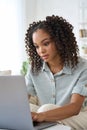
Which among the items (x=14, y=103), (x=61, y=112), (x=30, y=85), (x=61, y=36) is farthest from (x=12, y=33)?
(x=14, y=103)

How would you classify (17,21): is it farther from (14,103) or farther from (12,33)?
(14,103)

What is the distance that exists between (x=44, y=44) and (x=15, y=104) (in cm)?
53

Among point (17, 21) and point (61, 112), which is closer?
point (61, 112)

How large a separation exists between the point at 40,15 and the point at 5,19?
819mm

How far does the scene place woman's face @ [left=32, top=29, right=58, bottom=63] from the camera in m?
1.45

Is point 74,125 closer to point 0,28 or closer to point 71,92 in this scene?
point 71,92

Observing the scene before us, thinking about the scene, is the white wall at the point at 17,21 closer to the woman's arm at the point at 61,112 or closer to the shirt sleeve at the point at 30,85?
the shirt sleeve at the point at 30,85

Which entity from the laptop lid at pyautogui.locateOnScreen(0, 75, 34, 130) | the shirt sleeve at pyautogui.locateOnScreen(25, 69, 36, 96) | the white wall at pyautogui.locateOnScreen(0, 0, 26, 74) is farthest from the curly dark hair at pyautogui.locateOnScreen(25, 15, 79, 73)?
the white wall at pyautogui.locateOnScreen(0, 0, 26, 74)

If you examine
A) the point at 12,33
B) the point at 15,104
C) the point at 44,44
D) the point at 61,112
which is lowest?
the point at 61,112

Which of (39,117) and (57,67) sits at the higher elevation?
(57,67)

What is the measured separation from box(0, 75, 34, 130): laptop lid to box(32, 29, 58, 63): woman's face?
0.50 metres

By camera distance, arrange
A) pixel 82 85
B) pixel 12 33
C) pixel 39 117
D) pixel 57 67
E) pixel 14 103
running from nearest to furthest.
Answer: pixel 14 103 → pixel 39 117 → pixel 82 85 → pixel 57 67 → pixel 12 33

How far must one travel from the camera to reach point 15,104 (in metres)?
1.00

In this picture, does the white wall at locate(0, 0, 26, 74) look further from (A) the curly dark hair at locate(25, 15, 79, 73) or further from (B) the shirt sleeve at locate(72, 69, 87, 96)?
(B) the shirt sleeve at locate(72, 69, 87, 96)
